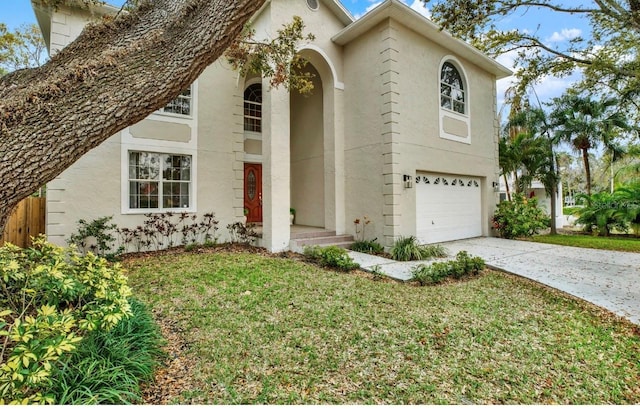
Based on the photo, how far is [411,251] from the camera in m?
8.05

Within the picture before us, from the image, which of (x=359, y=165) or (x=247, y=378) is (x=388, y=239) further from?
→ (x=247, y=378)

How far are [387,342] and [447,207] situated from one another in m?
8.00

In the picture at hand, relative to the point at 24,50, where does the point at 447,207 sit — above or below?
below

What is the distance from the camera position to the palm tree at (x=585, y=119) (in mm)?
13383

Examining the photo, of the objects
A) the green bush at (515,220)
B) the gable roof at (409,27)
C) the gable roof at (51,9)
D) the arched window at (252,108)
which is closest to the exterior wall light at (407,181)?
the gable roof at (409,27)

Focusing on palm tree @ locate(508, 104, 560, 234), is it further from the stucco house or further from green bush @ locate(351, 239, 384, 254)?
green bush @ locate(351, 239, 384, 254)

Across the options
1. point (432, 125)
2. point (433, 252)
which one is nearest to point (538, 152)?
point (432, 125)

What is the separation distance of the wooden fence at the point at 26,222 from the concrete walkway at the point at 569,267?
841 cm

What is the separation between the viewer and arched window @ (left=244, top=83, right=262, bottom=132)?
1161 cm

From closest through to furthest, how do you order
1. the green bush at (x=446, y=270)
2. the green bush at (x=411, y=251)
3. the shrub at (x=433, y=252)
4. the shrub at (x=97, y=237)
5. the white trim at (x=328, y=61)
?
the green bush at (x=446, y=270) < the shrub at (x=97, y=237) < the green bush at (x=411, y=251) < the shrub at (x=433, y=252) < the white trim at (x=328, y=61)

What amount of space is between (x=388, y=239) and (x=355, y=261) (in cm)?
159

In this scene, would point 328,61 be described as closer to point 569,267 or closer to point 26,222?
point 569,267

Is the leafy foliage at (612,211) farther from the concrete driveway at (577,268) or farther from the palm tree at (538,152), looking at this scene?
the concrete driveway at (577,268)

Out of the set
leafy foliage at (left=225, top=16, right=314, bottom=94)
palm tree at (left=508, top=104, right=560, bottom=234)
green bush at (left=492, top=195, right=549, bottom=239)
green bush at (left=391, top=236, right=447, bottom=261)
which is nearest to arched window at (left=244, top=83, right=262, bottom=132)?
leafy foliage at (left=225, top=16, right=314, bottom=94)
